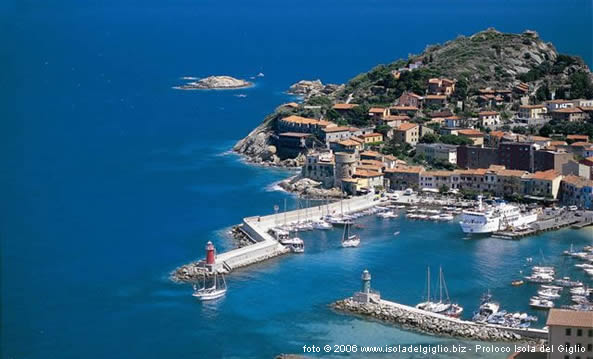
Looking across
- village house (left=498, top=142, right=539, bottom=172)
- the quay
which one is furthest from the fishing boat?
village house (left=498, top=142, right=539, bottom=172)

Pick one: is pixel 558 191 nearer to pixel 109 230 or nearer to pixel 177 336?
pixel 109 230

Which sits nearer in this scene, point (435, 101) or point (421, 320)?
point (421, 320)

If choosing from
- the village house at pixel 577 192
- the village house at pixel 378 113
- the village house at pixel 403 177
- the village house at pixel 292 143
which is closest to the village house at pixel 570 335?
the village house at pixel 577 192

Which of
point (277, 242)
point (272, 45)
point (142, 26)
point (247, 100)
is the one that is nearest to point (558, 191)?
point (277, 242)

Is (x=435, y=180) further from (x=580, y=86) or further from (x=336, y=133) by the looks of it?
(x=580, y=86)

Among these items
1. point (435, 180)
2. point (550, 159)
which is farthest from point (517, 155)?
point (435, 180)
